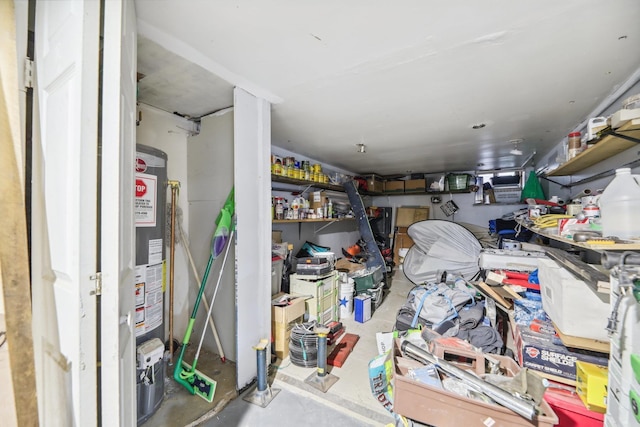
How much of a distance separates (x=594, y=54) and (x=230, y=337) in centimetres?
322

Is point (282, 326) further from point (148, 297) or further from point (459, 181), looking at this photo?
point (459, 181)

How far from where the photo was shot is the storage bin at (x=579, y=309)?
1259mm

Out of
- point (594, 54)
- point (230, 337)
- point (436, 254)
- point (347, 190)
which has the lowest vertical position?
point (230, 337)

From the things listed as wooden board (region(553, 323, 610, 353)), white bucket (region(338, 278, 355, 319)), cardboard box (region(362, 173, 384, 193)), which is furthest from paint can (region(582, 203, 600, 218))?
cardboard box (region(362, 173, 384, 193))

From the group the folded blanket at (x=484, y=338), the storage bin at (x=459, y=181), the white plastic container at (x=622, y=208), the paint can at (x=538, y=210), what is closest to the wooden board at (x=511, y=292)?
the folded blanket at (x=484, y=338)

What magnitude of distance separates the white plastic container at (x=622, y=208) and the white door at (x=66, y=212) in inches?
81.2

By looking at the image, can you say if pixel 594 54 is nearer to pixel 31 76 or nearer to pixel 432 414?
pixel 432 414

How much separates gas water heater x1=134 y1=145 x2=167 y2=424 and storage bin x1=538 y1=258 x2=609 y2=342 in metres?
2.42

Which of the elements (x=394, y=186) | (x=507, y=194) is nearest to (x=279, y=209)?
(x=394, y=186)

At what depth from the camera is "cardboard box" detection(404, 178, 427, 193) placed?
5.34m

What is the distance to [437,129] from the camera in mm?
2654

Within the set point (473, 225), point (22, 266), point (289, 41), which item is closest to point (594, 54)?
point (289, 41)

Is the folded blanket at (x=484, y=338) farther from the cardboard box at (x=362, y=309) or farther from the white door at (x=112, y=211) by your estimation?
the white door at (x=112, y=211)

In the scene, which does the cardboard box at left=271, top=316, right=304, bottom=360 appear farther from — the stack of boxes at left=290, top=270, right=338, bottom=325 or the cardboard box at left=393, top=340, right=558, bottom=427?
the cardboard box at left=393, top=340, right=558, bottom=427
